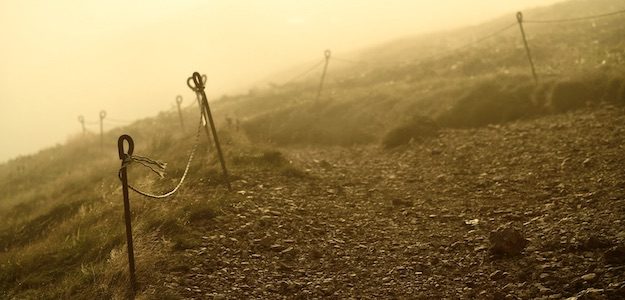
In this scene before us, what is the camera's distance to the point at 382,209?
819 cm

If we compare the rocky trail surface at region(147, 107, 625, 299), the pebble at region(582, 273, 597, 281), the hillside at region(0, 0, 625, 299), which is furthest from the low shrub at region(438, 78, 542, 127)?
the pebble at region(582, 273, 597, 281)

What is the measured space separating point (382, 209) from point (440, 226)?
1350 millimetres

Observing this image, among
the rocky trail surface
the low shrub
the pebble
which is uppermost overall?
the low shrub

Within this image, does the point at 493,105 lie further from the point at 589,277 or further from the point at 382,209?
the point at 589,277

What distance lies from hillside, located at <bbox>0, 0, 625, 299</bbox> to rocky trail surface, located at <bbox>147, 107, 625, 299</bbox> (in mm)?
29

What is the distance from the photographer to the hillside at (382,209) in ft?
18.1

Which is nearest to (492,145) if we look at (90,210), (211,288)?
(211,288)

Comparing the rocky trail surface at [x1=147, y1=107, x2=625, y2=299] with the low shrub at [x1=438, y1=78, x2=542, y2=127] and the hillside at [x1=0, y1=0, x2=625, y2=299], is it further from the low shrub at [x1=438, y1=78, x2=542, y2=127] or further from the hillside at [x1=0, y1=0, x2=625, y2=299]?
the low shrub at [x1=438, y1=78, x2=542, y2=127]

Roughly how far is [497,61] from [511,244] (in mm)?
15297

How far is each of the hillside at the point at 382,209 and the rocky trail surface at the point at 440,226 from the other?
0.10ft

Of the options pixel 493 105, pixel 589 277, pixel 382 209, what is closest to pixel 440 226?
pixel 382 209

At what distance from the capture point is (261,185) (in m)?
9.16

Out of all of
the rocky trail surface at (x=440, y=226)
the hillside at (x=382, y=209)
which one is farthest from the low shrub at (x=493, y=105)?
the rocky trail surface at (x=440, y=226)

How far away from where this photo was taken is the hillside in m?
5.51
